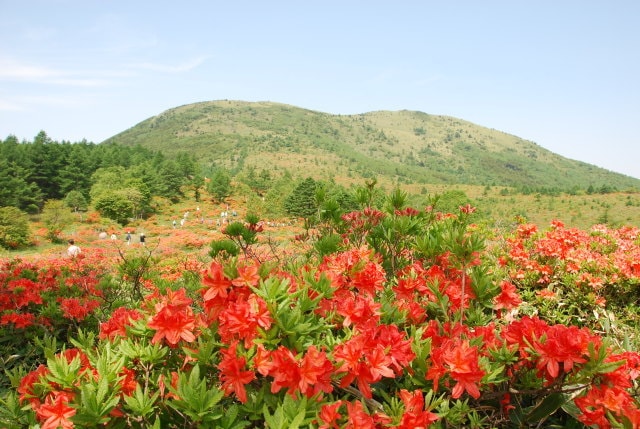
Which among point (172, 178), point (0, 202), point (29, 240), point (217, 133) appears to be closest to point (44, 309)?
point (29, 240)

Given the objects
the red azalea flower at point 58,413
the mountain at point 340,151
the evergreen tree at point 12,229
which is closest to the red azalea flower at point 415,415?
the red azalea flower at point 58,413

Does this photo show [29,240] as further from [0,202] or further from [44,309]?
[44,309]

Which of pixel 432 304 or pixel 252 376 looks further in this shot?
pixel 432 304

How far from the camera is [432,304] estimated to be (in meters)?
2.13

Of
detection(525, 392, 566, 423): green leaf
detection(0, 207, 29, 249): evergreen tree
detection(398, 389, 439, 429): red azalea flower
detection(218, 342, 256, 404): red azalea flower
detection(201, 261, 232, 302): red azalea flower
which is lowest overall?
detection(0, 207, 29, 249): evergreen tree

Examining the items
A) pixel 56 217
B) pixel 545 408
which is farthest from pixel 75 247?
pixel 56 217

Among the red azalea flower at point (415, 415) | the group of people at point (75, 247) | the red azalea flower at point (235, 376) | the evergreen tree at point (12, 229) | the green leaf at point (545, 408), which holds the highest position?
the red azalea flower at point (235, 376)

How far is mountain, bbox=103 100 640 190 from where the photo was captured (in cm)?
12212

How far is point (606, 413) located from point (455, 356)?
1.82 feet

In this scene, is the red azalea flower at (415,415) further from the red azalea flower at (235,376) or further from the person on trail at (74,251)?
the person on trail at (74,251)

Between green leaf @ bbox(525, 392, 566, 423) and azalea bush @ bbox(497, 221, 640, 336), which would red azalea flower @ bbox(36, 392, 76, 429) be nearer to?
green leaf @ bbox(525, 392, 566, 423)

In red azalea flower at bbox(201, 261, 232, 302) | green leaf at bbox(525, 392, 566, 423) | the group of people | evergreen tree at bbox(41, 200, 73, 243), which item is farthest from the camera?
evergreen tree at bbox(41, 200, 73, 243)

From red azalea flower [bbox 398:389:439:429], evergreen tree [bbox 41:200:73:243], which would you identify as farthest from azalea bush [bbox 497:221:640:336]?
evergreen tree [bbox 41:200:73:243]

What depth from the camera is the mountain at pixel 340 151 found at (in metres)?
122
